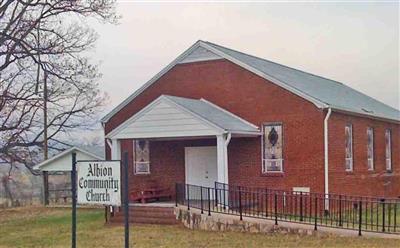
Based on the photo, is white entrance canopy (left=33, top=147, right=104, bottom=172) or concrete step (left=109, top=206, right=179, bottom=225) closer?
concrete step (left=109, top=206, right=179, bottom=225)

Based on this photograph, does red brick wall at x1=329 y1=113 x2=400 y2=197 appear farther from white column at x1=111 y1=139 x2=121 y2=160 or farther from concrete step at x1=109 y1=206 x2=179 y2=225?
white column at x1=111 y1=139 x2=121 y2=160

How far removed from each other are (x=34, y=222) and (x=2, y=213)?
5.92 metres

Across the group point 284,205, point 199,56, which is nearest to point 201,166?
point 199,56

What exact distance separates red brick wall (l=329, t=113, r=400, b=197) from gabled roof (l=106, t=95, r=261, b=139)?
3342 millimetres

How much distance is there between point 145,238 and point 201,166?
9019 mm

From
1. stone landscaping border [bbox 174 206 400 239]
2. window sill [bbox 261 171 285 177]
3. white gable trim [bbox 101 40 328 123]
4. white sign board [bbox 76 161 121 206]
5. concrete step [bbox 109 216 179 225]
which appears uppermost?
white gable trim [bbox 101 40 328 123]

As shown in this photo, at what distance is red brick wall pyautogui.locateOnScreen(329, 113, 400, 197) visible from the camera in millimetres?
22875

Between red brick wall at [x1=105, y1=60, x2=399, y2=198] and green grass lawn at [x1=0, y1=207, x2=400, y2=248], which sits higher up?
red brick wall at [x1=105, y1=60, x2=399, y2=198]

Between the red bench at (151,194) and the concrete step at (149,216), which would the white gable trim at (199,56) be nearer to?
the red bench at (151,194)

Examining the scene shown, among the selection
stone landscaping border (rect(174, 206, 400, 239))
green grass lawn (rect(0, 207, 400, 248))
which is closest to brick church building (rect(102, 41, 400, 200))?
stone landscaping border (rect(174, 206, 400, 239))

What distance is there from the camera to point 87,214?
25.1 metres

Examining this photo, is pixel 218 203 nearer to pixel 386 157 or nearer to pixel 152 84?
pixel 152 84

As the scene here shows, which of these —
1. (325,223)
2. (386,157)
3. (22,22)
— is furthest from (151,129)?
(386,157)

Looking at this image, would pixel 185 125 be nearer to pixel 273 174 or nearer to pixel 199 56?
pixel 273 174
